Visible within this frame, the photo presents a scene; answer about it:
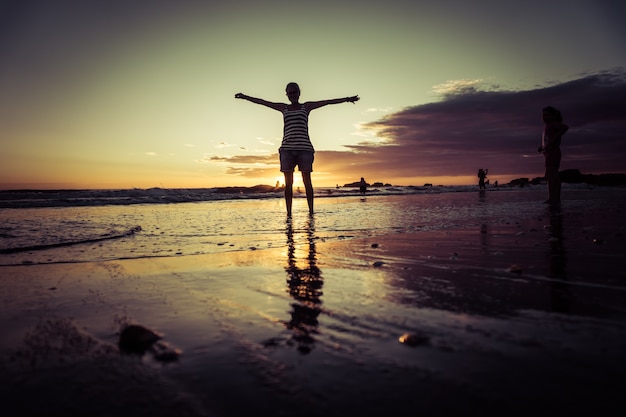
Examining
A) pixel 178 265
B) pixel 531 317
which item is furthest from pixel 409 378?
pixel 178 265

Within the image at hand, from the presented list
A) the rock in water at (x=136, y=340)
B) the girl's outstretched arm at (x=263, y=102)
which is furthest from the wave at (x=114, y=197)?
the rock in water at (x=136, y=340)

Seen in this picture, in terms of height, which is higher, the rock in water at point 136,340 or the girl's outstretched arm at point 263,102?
the girl's outstretched arm at point 263,102

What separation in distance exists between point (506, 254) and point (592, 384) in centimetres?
288

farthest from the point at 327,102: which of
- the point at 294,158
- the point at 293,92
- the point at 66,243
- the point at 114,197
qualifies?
the point at 114,197

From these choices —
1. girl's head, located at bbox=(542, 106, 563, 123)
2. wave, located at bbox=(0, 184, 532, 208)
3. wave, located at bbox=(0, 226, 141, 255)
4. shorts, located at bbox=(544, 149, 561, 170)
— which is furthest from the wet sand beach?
wave, located at bbox=(0, 184, 532, 208)

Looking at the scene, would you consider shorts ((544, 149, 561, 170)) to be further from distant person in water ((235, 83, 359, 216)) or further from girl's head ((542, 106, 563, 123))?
distant person in water ((235, 83, 359, 216))

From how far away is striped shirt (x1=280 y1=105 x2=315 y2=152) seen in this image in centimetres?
900

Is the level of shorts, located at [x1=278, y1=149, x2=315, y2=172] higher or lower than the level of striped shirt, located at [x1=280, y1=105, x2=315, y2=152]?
lower

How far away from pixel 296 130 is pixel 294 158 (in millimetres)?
671

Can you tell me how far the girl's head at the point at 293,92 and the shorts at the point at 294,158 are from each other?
1.19 meters

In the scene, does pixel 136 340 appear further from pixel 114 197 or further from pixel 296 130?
pixel 114 197

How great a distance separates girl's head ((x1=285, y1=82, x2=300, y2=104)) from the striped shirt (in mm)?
247

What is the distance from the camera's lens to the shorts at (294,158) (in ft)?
30.0

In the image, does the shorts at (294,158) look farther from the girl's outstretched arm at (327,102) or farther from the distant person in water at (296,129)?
the girl's outstretched arm at (327,102)
